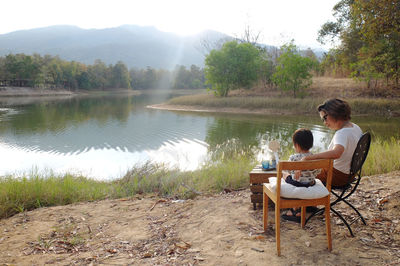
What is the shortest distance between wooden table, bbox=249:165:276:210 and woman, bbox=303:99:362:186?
660mm

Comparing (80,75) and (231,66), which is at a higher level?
(80,75)

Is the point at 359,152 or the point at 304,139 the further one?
the point at 304,139

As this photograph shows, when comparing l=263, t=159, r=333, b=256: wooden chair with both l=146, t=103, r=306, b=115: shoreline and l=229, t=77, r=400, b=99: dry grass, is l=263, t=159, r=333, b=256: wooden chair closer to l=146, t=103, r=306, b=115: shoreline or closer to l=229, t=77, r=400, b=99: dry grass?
l=146, t=103, r=306, b=115: shoreline

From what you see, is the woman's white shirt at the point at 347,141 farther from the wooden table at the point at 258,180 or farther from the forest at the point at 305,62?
the forest at the point at 305,62

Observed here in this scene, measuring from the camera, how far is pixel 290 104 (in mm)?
25578

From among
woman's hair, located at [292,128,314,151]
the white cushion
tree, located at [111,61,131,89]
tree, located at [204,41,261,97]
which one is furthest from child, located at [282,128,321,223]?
tree, located at [111,61,131,89]

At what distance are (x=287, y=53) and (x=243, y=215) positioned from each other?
26.5m

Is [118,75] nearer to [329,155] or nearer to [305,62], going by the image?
[305,62]

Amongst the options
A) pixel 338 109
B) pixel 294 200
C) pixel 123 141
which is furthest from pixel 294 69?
pixel 294 200

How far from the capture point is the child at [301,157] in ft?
9.27

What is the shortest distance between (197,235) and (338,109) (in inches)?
78.6

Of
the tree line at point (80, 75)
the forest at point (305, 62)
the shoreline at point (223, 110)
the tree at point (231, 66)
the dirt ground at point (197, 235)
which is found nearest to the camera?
the dirt ground at point (197, 235)

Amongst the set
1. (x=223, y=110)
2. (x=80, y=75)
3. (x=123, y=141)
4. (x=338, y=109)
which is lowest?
(x=123, y=141)

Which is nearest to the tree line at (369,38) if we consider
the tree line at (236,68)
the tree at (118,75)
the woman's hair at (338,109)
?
the woman's hair at (338,109)
